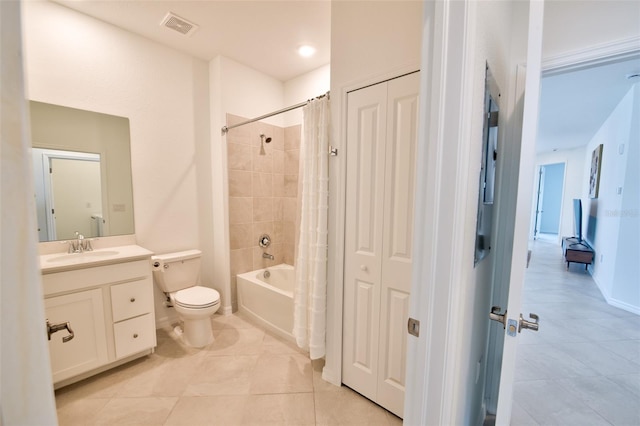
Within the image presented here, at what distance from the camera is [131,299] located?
202cm

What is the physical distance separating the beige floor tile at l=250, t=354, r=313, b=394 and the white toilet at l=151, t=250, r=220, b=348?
1.93 ft

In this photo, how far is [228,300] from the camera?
9.61ft

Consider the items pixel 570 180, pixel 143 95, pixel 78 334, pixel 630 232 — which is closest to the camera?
pixel 78 334

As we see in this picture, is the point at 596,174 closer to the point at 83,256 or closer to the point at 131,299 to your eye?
the point at 131,299

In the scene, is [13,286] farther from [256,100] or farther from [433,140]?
[256,100]

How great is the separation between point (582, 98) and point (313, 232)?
3923mm

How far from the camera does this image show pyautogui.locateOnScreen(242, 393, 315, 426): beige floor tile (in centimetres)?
159

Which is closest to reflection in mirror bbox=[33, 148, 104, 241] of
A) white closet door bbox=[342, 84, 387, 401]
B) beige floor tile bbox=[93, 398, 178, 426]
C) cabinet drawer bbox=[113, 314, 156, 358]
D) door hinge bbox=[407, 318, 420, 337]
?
cabinet drawer bbox=[113, 314, 156, 358]

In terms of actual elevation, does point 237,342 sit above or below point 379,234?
below

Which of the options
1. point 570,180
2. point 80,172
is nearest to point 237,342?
point 80,172

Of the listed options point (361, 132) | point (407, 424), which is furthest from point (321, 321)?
point (361, 132)

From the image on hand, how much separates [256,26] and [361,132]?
4.78 feet

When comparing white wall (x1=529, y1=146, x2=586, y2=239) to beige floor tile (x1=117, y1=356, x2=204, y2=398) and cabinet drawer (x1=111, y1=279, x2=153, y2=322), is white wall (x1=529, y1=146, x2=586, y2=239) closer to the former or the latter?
beige floor tile (x1=117, y1=356, x2=204, y2=398)

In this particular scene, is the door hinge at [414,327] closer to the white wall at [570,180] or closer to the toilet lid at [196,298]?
the toilet lid at [196,298]
